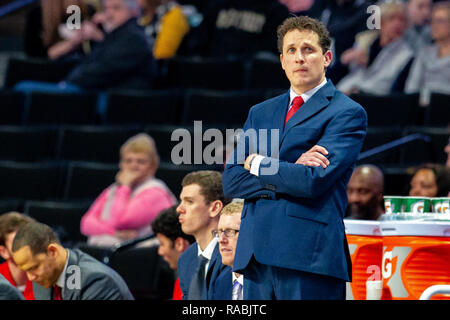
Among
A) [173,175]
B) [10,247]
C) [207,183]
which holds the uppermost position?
[173,175]

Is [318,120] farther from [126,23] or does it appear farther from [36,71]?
[36,71]

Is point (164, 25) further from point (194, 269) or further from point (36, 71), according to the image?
point (194, 269)

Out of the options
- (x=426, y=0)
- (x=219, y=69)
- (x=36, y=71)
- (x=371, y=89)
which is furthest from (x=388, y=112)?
(x=36, y=71)

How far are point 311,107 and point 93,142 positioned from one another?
3879 mm

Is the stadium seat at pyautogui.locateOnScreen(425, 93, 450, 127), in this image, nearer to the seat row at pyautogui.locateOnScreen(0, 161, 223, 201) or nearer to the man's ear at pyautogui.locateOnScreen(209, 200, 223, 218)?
the seat row at pyautogui.locateOnScreen(0, 161, 223, 201)

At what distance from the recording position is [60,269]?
4051 mm

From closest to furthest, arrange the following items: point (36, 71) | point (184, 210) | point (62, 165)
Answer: point (184, 210) → point (62, 165) → point (36, 71)

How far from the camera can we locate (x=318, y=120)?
2.73 m

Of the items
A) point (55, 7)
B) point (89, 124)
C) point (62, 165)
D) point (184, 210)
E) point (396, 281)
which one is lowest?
point (396, 281)

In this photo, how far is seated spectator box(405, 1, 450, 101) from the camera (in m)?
5.95

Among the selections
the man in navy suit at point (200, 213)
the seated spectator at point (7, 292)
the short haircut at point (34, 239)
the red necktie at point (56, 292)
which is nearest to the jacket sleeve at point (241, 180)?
the man in navy suit at point (200, 213)

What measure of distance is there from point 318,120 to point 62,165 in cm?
384

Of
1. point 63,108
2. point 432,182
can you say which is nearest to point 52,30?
point 63,108

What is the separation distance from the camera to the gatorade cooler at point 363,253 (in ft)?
10.6
